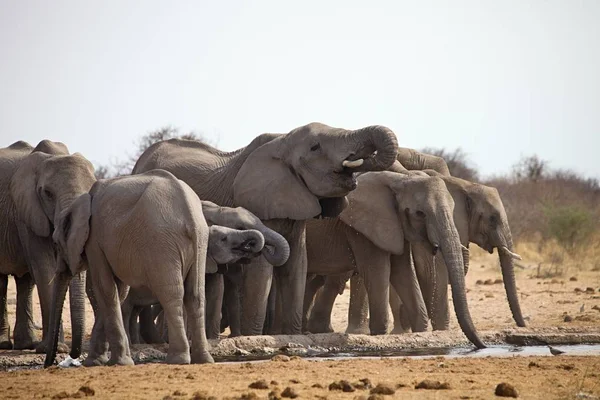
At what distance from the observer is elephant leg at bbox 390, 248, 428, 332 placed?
15031 millimetres

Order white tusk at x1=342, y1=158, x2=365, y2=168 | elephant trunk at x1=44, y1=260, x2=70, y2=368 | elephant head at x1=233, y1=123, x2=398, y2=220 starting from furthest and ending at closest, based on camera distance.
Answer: white tusk at x1=342, y1=158, x2=365, y2=168 → elephant head at x1=233, y1=123, x2=398, y2=220 → elephant trunk at x1=44, y1=260, x2=70, y2=368

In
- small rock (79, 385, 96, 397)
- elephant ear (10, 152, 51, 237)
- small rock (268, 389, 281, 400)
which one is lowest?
small rock (79, 385, 96, 397)

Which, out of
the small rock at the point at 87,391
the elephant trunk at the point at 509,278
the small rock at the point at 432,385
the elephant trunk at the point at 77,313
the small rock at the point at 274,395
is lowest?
the small rock at the point at 87,391

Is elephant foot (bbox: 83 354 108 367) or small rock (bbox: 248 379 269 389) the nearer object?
small rock (bbox: 248 379 269 389)

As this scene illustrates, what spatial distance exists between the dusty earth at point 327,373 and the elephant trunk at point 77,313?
2.11ft

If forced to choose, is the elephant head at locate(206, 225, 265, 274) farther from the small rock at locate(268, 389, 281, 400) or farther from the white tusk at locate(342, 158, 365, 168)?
the small rock at locate(268, 389, 281, 400)

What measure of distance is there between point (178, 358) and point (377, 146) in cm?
344

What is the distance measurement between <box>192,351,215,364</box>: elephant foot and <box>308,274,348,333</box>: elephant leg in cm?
518

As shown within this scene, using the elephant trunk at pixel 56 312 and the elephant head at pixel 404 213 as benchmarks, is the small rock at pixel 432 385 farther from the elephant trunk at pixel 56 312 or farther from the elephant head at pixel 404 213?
the elephant head at pixel 404 213

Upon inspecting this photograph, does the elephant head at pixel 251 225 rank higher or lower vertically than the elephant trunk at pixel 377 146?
lower

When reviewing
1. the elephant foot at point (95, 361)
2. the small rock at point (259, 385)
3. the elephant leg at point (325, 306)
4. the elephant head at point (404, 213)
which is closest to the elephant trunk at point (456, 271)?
the elephant head at point (404, 213)

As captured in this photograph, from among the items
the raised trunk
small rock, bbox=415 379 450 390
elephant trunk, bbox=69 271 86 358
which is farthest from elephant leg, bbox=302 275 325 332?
small rock, bbox=415 379 450 390

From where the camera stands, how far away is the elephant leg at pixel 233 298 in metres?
14.3

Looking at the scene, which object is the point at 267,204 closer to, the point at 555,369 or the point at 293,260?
the point at 293,260
